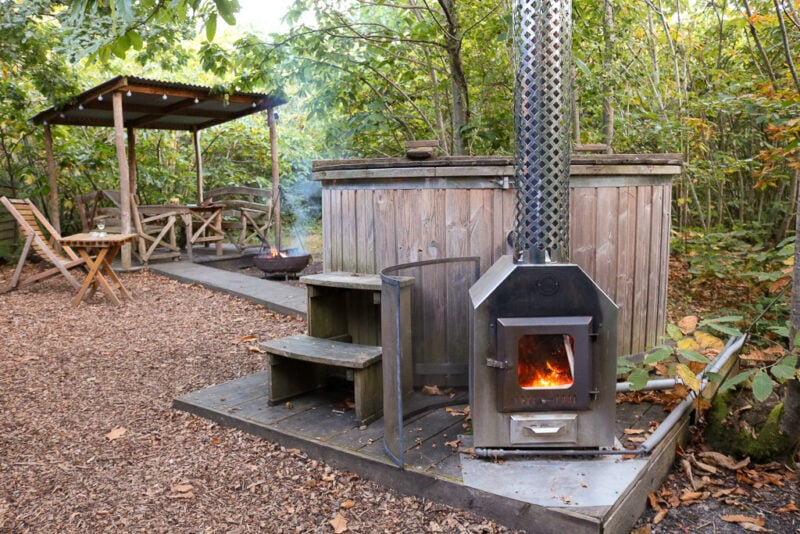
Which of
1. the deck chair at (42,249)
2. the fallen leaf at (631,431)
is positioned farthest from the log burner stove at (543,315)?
the deck chair at (42,249)

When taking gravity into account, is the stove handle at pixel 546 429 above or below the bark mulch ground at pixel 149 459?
above

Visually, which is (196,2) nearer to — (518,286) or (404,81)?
(518,286)

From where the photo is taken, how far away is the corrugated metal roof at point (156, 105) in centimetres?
914

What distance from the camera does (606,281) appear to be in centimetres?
383

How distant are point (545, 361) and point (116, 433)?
256 cm

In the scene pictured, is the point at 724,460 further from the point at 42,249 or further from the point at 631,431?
the point at 42,249

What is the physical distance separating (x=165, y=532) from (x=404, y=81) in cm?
626

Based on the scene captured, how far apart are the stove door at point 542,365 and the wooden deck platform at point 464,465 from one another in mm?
292

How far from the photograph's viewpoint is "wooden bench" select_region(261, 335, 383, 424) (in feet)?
11.1

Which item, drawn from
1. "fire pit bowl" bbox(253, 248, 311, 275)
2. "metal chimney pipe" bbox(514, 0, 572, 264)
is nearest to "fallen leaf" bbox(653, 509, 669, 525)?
"metal chimney pipe" bbox(514, 0, 572, 264)

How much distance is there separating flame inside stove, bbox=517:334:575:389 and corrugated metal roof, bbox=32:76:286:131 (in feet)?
22.2

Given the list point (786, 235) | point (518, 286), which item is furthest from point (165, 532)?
point (786, 235)

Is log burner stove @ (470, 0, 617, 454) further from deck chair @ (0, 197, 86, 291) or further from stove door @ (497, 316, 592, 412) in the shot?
deck chair @ (0, 197, 86, 291)

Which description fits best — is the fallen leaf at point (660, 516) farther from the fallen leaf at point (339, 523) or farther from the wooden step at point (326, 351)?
the wooden step at point (326, 351)
